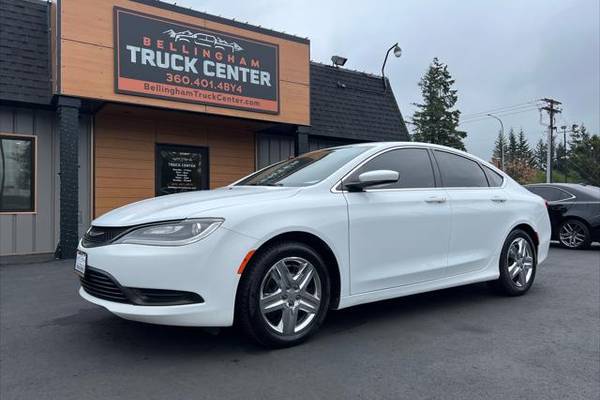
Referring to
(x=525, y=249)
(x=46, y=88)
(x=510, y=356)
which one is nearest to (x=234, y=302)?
(x=510, y=356)

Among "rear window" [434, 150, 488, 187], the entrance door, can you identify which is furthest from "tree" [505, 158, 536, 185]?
"rear window" [434, 150, 488, 187]

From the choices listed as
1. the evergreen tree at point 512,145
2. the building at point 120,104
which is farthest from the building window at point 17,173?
the evergreen tree at point 512,145

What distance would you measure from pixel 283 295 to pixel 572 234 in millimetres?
8273

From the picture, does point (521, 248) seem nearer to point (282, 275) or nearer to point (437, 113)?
point (282, 275)

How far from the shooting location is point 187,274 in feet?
9.91

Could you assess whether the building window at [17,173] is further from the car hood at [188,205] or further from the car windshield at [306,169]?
the car hood at [188,205]

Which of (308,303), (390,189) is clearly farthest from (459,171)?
(308,303)

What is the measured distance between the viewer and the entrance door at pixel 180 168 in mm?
10125

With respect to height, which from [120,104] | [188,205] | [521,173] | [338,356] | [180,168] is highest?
[521,173]

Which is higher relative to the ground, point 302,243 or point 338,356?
point 302,243

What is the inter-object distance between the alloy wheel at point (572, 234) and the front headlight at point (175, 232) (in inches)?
341

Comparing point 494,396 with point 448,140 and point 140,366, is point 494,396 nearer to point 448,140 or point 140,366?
point 140,366

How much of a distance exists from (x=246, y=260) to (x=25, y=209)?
7.01 meters

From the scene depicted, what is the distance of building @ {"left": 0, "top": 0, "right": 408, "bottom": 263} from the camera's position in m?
7.84
